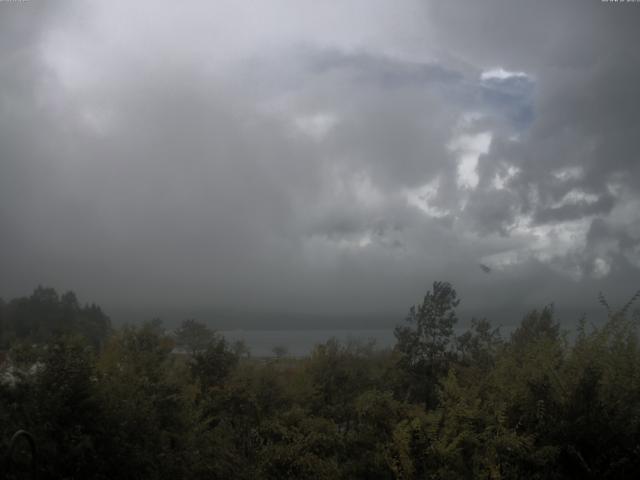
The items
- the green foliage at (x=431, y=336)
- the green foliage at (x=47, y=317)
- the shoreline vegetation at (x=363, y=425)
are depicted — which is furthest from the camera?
the green foliage at (x=47, y=317)

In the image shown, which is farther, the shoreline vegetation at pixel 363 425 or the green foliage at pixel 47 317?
the green foliage at pixel 47 317

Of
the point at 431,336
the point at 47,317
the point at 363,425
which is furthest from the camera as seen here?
the point at 47,317

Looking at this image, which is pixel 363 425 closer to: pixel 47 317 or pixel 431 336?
pixel 431 336

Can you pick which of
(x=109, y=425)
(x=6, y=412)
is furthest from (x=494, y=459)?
(x=6, y=412)

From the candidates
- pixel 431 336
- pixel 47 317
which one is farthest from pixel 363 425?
pixel 47 317

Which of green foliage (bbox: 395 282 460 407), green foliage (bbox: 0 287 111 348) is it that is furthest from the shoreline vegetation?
green foliage (bbox: 0 287 111 348)

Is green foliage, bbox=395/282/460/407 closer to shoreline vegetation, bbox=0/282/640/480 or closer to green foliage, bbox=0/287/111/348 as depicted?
shoreline vegetation, bbox=0/282/640/480

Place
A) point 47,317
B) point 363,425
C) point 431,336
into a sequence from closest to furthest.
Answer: point 363,425, point 431,336, point 47,317

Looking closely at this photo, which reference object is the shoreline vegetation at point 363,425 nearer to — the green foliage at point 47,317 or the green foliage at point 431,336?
the green foliage at point 431,336

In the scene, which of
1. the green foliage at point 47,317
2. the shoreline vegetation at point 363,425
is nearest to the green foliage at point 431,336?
the shoreline vegetation at point 363,425

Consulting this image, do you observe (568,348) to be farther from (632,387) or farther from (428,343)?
(428,343)

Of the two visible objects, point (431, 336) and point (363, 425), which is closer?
point (363, 425)

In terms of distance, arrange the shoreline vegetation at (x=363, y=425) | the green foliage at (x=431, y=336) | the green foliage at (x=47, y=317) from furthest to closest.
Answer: the green foliage at (x=47, y=317)
the green foliage at (x=431, y=336)
the shoreline vegetation at (x=363, y=425)

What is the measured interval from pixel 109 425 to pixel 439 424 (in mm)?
8393
